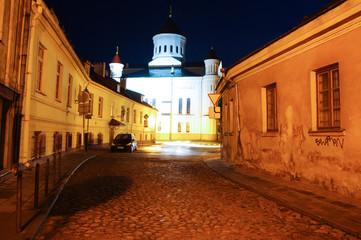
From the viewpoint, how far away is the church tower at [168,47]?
6688 centimetres

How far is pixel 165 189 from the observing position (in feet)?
26.6

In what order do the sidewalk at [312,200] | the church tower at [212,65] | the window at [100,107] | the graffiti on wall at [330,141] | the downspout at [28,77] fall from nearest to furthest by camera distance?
1. the sidewalk at [312,200]
2. the graffiti on wall at [330,141]
3. the downspout at [28,77]
4. the window at [100,107]
5. the church tower at [212,65]

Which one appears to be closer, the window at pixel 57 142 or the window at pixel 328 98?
the window at pixel 328 98

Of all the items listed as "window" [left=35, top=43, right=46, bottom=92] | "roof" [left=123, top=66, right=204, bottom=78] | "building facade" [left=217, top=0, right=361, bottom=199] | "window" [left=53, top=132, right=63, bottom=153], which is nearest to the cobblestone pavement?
"building facade" [left=217, top=0, right=361, bottom=199]

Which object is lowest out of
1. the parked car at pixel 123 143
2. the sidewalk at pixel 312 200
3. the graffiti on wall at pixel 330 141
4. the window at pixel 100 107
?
the sidewalk at pixel 312 200

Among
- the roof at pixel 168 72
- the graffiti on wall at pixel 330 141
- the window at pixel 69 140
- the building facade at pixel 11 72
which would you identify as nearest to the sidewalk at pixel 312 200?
the graffiti on wall at pixel 330 141

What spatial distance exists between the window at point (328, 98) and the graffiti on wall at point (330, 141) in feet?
1.19

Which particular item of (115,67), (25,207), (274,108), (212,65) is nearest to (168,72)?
(212,65)

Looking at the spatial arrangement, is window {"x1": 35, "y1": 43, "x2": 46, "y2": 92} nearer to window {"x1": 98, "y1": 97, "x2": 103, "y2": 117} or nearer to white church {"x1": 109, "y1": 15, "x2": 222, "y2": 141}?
window {"x1": 98, "y1": 97, "x2": 103, "y2": 117}

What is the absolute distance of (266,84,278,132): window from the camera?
10109 millimetres

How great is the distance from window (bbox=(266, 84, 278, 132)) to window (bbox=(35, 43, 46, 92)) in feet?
29.6

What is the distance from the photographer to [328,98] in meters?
7.65

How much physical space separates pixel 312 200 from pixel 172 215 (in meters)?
3.18

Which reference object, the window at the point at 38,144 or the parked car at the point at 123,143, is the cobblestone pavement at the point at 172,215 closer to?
the window at the point at 38,144
